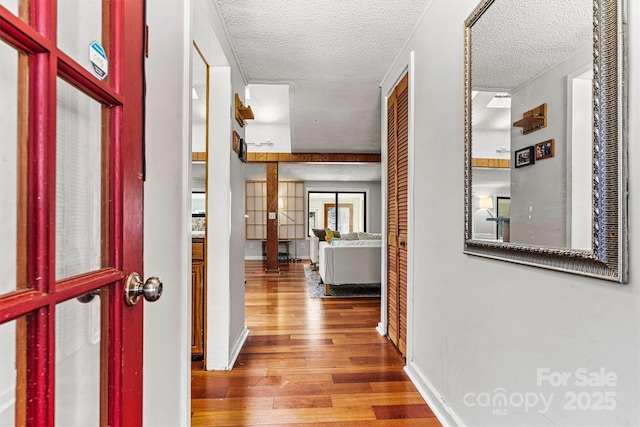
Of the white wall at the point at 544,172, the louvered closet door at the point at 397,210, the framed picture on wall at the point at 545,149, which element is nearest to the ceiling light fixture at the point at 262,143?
the louvered closet door at the point at 397,210

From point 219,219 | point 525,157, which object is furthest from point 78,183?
point 219,219

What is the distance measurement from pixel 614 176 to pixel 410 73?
5.76ft

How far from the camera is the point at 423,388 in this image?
2020 millimetres

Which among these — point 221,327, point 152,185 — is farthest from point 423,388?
point 152,185

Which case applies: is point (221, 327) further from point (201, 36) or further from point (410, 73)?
point (410, 73)

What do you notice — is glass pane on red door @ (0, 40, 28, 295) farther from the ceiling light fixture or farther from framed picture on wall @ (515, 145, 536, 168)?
the ceiling light fixture

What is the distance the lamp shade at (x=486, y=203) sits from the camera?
4.62ft

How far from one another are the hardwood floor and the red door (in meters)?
1.21

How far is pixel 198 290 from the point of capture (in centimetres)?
237

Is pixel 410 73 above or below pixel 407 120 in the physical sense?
above

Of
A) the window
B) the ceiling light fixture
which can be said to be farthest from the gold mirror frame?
the window

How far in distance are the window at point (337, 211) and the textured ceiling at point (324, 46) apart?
5686mm

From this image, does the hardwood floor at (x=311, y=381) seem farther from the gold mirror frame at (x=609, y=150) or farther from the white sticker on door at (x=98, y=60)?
the white sticker on door at (x=98, y=60)

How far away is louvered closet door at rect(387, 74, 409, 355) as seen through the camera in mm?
2566
